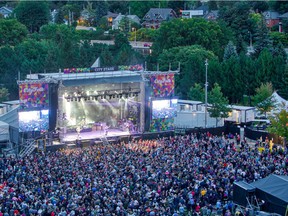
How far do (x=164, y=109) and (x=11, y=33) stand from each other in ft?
127

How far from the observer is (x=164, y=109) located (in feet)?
132

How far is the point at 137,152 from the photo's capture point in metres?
31.5

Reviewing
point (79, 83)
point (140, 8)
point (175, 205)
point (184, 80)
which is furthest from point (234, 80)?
point (140, 8)

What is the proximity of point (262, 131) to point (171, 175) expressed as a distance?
12.9 metres

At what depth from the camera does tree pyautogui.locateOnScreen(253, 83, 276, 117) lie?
139 ft

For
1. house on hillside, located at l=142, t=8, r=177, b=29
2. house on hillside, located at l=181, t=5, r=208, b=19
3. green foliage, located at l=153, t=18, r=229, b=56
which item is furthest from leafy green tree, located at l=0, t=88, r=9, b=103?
house on hillside, located at l=181, t=5, r=208, b=19

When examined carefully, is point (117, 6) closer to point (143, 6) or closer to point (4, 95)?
point (143, 6)

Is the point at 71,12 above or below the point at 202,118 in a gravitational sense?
above

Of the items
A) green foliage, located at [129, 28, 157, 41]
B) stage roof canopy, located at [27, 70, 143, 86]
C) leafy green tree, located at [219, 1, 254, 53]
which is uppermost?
leafy green tree, located at [219, 1, 254, 53]

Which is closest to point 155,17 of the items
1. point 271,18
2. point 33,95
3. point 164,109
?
point 271,18

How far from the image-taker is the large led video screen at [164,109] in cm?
4000

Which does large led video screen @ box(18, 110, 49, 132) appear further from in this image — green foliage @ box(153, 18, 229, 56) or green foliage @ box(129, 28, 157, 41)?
green foliage @ box(129, 28, 157, 41)

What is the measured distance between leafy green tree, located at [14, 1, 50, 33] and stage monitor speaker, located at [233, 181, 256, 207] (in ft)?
239

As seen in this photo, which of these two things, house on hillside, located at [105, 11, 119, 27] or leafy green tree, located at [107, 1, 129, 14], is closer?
house on hillside, located at [105, 11, 119, 27]
